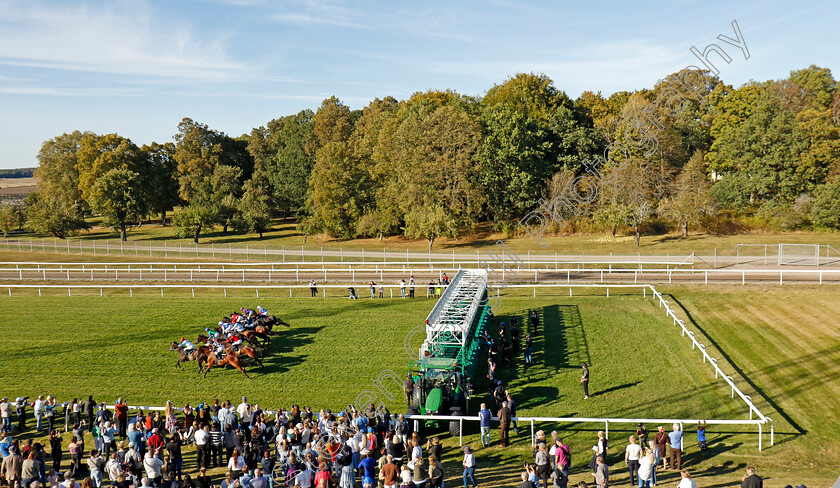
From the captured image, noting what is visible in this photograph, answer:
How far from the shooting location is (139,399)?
66.6 ft

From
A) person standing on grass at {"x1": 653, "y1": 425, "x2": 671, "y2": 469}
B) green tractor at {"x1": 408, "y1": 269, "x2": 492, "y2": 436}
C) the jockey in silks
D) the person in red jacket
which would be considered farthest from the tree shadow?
the person in red jacket

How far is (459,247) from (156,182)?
4760 cm

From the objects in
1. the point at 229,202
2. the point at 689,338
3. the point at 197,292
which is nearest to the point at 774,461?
the point at 689,338

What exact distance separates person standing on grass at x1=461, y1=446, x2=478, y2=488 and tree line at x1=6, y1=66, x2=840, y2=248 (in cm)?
3766

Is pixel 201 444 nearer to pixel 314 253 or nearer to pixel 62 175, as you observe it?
pixel 314 253

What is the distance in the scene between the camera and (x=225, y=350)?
23125 millimetres

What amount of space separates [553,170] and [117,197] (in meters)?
48.7

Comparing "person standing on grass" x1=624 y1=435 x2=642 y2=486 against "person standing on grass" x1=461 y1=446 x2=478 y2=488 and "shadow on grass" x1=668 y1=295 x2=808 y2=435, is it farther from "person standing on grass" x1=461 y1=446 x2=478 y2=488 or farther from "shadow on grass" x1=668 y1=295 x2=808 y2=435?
"shadow on grass" x1=668 y1=295 x2=808 y2=435

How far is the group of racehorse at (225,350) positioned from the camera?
2277 centimetres

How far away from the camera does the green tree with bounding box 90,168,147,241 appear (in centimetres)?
6675

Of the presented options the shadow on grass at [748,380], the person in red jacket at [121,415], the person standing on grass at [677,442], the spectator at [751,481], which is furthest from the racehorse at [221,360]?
the shadow on grass at [748,380]

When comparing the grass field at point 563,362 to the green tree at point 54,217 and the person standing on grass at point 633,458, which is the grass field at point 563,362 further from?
the green tree at point 54,217

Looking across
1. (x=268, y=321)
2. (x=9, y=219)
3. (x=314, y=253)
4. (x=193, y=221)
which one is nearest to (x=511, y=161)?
(x=314, y=253)

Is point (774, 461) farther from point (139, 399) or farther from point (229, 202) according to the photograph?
point (229, 202)
